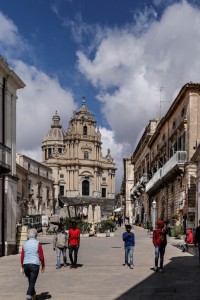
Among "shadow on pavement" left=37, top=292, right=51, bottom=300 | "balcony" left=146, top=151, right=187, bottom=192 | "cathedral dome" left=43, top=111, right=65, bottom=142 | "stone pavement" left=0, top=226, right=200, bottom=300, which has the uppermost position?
"cathedral dome" left=43, top=111, right=65, bottom=142

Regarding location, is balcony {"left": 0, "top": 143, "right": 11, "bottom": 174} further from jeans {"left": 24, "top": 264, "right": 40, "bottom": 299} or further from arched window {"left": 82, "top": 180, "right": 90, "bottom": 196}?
arched window {"left": 82, "top": 180, "right": 90, "bottom": 196}

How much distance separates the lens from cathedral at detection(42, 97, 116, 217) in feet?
297

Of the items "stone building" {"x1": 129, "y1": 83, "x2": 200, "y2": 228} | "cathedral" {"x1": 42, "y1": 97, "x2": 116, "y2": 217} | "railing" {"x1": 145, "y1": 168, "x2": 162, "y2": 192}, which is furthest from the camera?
"cathedral" {"x1": 42, "y1": 97, "x2": 116, "y2": 217}

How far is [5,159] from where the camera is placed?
18266 mm

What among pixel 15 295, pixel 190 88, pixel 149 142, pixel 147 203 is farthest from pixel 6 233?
pixel 147 203

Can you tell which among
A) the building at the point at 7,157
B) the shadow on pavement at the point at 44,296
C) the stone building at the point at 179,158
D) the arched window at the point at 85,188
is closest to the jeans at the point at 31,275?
the shadow on pavement at the point at 44,296

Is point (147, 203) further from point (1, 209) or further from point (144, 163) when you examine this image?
point (1, 209)

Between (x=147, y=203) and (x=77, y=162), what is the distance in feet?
120

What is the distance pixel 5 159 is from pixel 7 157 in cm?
29

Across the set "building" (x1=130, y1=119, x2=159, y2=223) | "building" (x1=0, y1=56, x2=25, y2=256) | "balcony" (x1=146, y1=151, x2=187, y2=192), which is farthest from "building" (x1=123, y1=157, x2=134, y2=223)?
"building" (x1=0, y1=56, x2=25, y2=256)

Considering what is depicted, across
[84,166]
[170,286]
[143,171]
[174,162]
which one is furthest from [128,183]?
[170,286]

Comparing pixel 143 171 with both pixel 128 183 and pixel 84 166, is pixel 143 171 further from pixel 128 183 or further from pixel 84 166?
pixel 84 166

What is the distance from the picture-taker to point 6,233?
1859 cm

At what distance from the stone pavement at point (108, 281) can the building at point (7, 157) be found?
5.44 ft
